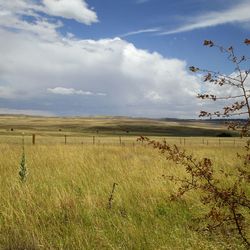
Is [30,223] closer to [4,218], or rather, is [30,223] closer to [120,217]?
[4,218]

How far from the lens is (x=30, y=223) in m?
6.02

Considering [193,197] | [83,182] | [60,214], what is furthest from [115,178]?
[60,214]

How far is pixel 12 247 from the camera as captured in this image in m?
5.23

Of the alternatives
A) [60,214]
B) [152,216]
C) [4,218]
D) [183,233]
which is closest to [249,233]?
[183,233]

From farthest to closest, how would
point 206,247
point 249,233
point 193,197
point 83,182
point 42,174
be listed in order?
1. point 42,174
2. point 83,182
3. point 193,197
4. point 249,233
5. point 206,247

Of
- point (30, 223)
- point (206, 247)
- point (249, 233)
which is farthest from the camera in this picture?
point (30, 223)

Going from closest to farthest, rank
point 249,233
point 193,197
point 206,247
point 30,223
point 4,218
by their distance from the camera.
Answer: point 206,247 < point 249,233 < point 30,223 < point 4,218 < point 193,197

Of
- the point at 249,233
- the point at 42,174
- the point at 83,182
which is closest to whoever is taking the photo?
the point at 249,233

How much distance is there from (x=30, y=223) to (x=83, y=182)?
3.88 m

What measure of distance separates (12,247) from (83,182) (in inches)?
184

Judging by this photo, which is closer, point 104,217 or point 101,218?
point 101,218

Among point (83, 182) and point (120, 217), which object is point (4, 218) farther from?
point (83, 182)

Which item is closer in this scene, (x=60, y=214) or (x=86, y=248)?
(x=86, y=248)

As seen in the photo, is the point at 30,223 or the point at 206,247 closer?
the point at 206,247
